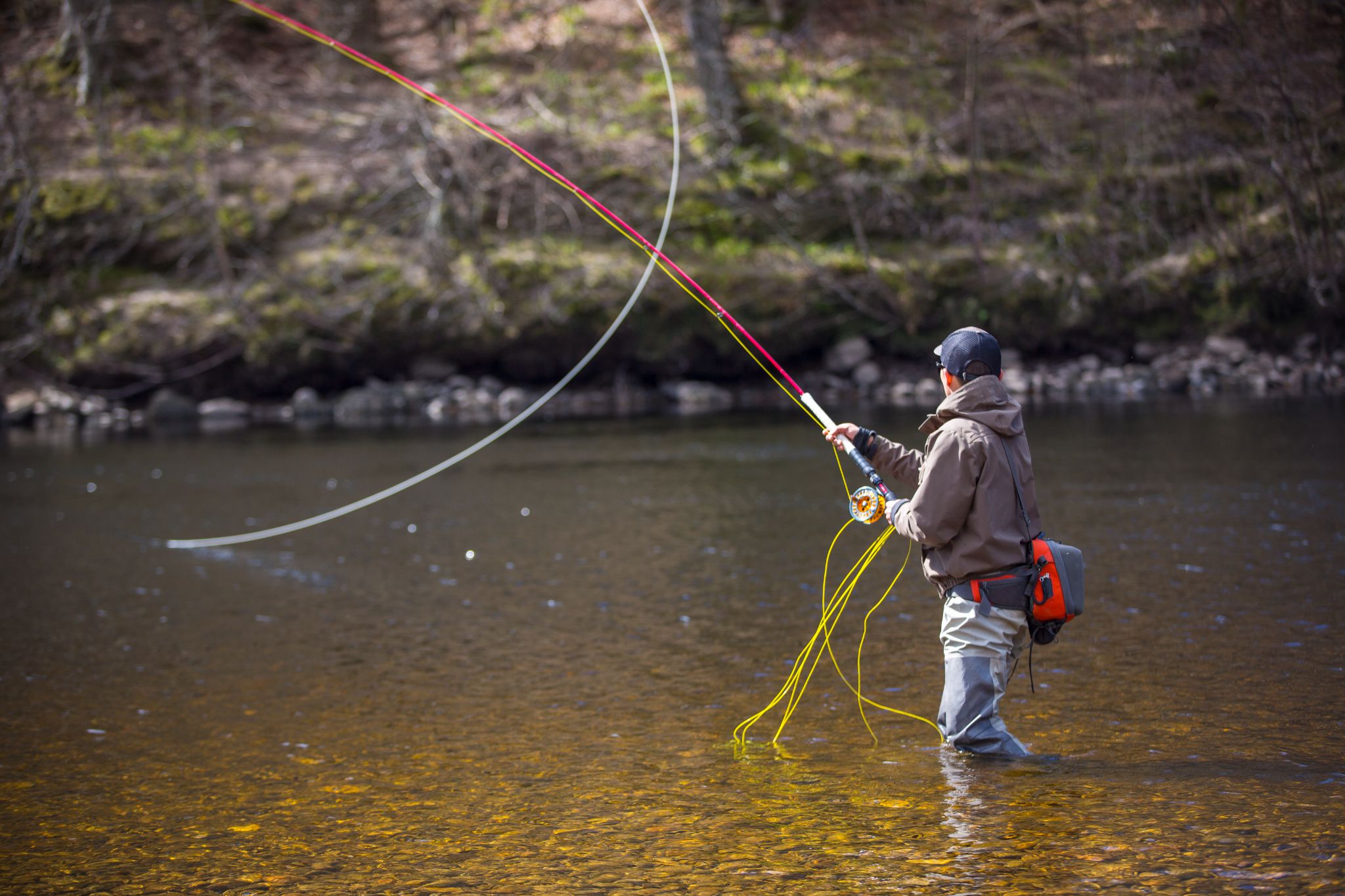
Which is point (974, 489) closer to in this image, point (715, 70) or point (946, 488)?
point (946, 488)

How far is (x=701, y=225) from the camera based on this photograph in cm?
2784

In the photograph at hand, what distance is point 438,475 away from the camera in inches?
622

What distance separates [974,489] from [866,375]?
21598 millimetres

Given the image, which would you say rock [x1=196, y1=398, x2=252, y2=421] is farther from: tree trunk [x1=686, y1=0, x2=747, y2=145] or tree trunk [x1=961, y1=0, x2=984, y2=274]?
tree trunk [x1=961, y1=0, x2=984, y2=274]

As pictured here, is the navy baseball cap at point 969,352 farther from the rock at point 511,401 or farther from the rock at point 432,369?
the rock at point 432,369

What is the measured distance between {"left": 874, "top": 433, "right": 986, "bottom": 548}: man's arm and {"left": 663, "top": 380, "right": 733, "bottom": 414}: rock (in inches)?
795

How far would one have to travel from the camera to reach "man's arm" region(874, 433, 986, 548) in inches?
180

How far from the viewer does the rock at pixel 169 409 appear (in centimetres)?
2570

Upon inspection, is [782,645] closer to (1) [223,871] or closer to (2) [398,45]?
(1) [223,871]

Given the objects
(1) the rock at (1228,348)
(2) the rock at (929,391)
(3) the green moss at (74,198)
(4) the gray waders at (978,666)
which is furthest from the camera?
(3) the green moss at (74,198)

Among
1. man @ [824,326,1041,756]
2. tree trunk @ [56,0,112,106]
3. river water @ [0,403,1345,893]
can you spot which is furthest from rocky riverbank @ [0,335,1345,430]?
man @ [824,326,1041,756]

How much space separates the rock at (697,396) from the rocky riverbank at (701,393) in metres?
0.03

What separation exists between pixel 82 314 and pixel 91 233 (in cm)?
201

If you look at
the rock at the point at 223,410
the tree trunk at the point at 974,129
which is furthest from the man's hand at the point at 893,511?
the rock at the point at 223,410
